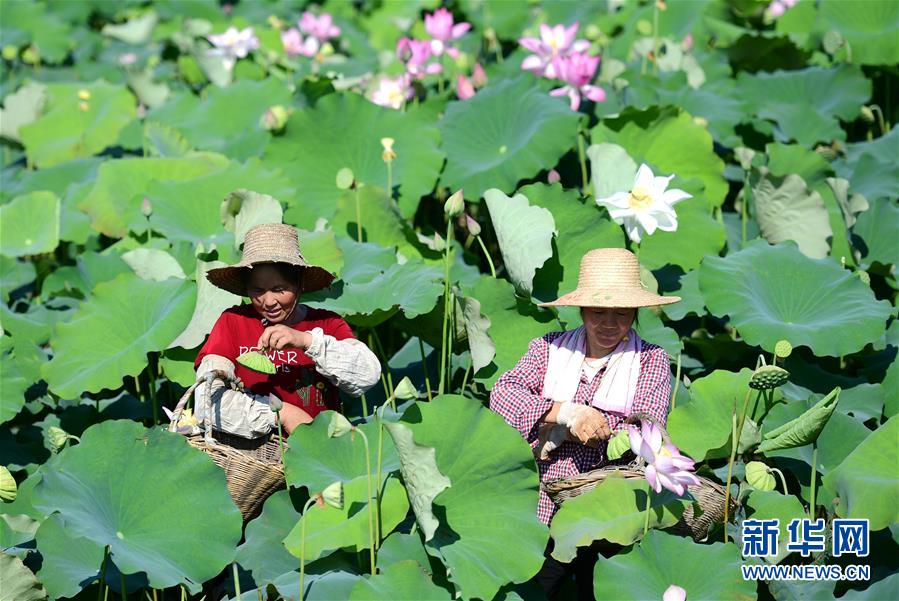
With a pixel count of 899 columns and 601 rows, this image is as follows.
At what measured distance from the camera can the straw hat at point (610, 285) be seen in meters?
2.86

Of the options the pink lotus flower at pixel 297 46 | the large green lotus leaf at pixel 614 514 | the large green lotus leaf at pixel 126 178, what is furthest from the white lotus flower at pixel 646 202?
the pink lotus flower at pixel 297 46

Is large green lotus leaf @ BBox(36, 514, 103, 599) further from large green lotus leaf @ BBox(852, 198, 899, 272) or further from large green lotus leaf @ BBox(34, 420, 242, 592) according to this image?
large green lotus leaf @ BBox(852, 198, 899, 272)

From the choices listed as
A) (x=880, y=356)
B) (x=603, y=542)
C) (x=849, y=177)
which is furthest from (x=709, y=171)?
(x=603, y=542)

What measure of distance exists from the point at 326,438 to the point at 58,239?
2.05m

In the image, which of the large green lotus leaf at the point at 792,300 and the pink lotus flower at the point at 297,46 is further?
the pink lotus flower at the point at 297,46

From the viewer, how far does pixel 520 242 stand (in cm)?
358

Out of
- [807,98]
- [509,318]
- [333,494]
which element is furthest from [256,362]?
[807,98]

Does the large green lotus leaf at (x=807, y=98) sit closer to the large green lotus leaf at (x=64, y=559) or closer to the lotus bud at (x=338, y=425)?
the lotus bud at (x=338, y=425)

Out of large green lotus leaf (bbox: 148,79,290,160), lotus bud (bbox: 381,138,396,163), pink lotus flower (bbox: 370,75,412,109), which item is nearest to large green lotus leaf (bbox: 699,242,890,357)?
lotus bud (bbox: 381,138,396,163)

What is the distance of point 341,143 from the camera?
4566 mm

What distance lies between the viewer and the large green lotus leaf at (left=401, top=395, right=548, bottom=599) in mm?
2703

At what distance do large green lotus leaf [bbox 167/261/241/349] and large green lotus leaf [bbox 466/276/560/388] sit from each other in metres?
0.70

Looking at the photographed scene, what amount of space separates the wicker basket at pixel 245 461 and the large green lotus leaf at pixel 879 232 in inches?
82.1

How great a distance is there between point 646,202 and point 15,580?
73.9 inches
